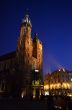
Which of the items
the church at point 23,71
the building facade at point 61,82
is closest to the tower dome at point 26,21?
the church at point 23,71

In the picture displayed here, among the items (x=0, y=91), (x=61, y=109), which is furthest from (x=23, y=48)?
(x=61, y=109)

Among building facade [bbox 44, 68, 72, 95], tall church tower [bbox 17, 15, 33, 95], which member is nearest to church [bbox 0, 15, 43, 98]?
tall church tower [bbox 17, 15, 33, 95]

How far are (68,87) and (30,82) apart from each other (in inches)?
1095

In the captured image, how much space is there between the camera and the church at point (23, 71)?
7594 centimetres

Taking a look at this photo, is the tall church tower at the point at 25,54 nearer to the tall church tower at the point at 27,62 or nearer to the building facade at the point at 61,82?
the tall church tower at the point at 27,62

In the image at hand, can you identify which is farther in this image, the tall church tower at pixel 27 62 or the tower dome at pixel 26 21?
the tower dome at pixel 26 21

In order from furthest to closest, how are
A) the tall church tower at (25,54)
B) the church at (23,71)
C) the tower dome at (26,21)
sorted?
the tower dome at (26,21) → the tall church tower at (25,54) → the church at (23,71)

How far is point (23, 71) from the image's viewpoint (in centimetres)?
7631

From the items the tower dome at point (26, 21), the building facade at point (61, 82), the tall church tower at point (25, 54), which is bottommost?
the building facade at point (61, 82)

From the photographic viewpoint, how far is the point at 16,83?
76500 mm

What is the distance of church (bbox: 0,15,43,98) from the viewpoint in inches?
2990

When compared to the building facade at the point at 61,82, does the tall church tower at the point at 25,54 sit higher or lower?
higher

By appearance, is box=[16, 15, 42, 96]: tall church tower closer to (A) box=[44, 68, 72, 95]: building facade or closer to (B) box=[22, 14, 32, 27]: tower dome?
(B) box=[22, 14, 32, 27]: tower dome

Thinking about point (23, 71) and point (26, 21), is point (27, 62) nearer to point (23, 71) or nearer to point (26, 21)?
point (23, 71)
